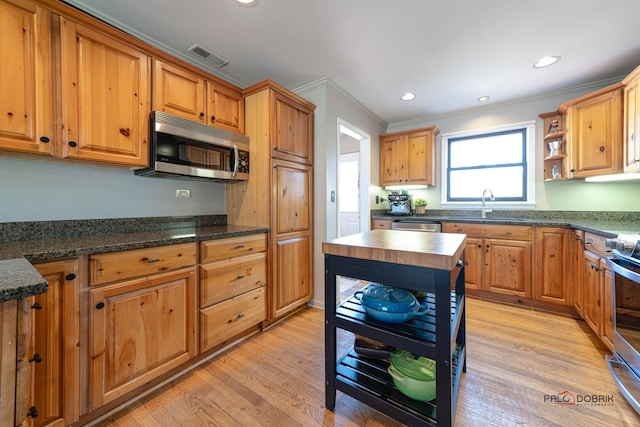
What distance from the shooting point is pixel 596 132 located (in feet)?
8.18

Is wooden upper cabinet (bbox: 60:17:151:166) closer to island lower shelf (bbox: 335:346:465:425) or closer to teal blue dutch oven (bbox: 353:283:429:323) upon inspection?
teal blue dutch oven (bbox: 353:283:429:323)

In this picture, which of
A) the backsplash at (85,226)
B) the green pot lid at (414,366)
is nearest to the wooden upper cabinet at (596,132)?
the green pot lid at (414,366)

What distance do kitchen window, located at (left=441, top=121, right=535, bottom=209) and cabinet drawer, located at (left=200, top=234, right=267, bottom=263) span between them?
9.92ft

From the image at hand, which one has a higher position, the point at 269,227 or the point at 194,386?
the point at 269,227

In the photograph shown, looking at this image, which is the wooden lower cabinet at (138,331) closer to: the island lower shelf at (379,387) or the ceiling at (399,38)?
the island lower shelf at (379,387)

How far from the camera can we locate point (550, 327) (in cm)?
236

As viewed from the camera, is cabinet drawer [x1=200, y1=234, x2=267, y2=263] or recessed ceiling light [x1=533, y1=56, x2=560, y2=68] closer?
cabinet drawer [x1=200, y1=234, x2=267, y2=263]

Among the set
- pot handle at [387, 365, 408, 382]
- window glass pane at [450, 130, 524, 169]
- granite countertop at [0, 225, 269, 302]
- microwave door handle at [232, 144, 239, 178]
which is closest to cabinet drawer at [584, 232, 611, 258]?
window glass pane at [450, 130, 524, 169]

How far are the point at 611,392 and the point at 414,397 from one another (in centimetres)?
138

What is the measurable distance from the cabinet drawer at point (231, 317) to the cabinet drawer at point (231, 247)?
36 centimetres

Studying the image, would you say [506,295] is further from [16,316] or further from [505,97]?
[16,316]

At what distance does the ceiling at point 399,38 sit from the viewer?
1.74 m

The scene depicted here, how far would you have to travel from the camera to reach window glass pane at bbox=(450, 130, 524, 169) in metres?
3.42

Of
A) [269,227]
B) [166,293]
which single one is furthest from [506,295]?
[166,293]
